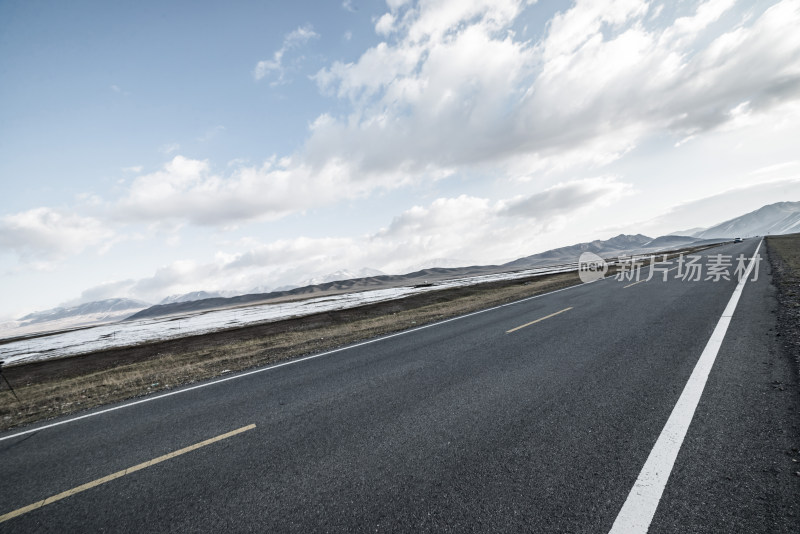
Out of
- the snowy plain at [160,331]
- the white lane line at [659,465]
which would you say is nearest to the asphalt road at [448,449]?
the white lane line at [659,465]

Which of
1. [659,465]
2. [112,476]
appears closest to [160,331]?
[112,476]

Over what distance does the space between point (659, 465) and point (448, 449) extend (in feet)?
6.85

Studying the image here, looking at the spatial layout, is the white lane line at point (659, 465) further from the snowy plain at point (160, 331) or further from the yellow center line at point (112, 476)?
the snowy plain at point (160, 331)

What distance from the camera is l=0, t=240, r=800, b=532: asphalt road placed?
2809mm

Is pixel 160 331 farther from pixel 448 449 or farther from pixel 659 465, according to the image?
pixel 659 465

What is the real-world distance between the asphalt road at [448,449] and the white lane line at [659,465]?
6 centimetres

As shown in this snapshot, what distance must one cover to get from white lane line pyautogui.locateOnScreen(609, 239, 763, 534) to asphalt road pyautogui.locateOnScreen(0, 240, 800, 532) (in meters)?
0.06

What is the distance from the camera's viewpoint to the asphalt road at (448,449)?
2.81m

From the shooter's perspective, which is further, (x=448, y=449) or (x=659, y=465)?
(x=448, y=449)

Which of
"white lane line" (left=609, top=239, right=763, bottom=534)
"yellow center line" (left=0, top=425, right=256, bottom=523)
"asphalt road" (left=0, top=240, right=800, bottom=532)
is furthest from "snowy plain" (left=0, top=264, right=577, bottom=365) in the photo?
"white lane line" (left=609, top=239, right=763, bottom=534)

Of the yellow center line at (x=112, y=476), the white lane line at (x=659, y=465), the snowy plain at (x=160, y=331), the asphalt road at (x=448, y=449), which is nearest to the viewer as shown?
the white lane line at (x=659, y=465)

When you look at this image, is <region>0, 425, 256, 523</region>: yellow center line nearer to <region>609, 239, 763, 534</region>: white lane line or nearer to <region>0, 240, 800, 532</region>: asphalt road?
<region>0, 240, 800, 532</region>: asphalt road

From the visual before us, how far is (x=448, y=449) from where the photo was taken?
3.78 meters

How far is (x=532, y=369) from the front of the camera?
19.7 ft
